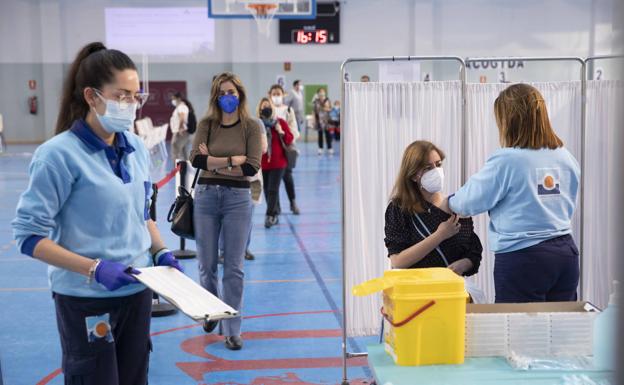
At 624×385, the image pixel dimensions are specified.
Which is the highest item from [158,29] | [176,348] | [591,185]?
[158,29]

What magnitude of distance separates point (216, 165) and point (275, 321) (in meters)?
1.40

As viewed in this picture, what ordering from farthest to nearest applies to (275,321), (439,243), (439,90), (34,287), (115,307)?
(34,287) < (275,321) < (439,90) < (439,243) < (115,307)

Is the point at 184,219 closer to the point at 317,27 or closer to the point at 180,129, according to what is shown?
the point at 180,129

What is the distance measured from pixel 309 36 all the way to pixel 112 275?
21.8m

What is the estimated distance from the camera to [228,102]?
15.6 ft

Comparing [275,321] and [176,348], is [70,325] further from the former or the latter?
[275,321]

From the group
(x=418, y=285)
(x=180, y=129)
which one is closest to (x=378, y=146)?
(x=418, y=285)

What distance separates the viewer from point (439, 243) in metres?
3.54

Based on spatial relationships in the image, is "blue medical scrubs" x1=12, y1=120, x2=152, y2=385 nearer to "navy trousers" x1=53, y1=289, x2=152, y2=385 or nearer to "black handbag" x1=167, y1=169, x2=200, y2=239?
"navy trousers" x1=53, y1=289, x2=152, y2=385

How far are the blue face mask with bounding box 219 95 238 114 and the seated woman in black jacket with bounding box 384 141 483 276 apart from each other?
1496mm

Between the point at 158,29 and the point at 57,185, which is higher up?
the point at 158,29

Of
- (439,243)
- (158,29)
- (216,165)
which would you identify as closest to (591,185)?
(439,243)

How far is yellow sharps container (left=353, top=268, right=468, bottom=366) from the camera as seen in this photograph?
8.34 feet

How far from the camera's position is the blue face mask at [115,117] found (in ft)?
7.83
